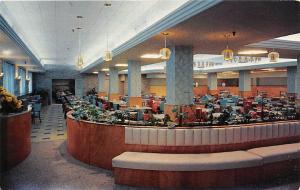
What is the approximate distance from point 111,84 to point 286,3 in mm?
12914

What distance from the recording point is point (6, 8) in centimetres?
616

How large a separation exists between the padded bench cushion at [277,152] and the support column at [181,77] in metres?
3.34

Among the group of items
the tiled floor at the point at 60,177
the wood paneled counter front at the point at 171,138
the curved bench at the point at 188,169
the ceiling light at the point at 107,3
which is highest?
the ceiling light at the point at 107,3

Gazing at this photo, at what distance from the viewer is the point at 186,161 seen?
4113 millimetres

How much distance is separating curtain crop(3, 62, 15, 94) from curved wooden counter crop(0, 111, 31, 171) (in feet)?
27.8

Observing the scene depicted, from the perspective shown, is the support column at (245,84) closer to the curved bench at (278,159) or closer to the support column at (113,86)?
the support column at (113,86)

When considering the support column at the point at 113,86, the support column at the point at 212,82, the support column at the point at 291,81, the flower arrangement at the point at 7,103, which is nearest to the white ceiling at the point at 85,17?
the flower arrangement at the point at 7,103

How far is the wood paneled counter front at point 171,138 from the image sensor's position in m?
4.58

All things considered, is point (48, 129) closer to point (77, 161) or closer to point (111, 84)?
point (77, 161)

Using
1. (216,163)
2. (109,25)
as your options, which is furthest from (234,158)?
(109,25)

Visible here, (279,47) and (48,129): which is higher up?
(279,47)

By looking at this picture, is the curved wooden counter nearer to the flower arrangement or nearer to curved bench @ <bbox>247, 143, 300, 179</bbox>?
the flower arrangement

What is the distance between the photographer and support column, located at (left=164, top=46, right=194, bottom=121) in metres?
7.81

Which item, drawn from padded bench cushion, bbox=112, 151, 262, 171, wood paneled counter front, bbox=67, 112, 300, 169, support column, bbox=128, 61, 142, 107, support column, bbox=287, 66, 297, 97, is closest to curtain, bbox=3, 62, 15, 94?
support column, bbox=128, 61, 142, 107
